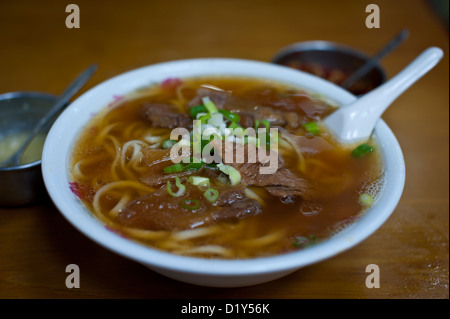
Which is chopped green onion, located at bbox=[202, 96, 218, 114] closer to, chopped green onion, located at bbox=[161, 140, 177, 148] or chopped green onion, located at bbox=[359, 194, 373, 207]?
chopped green onion, located at bbox=[161, 140, 177, 148]

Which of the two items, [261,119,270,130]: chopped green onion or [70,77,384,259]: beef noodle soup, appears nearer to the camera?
[70,77,384,259]: beef noodle soup

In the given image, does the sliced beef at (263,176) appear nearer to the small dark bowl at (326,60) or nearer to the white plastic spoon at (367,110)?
the white plastic spoon at (367,110)

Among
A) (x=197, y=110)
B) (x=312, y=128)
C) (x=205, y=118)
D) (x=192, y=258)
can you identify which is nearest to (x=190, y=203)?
(x=192, y=258)

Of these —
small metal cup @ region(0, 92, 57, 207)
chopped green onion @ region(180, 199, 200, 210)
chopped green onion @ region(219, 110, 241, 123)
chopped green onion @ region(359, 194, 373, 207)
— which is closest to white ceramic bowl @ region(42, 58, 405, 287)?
chopped green onion @ region(359, 194, 373, 207)

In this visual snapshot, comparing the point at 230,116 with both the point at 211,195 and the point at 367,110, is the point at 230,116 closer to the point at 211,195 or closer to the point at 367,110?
the point at 211,195

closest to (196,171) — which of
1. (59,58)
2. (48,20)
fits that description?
(59,58)

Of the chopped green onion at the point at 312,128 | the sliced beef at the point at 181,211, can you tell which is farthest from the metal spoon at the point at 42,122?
the chopped green onion at the point at 312,128
